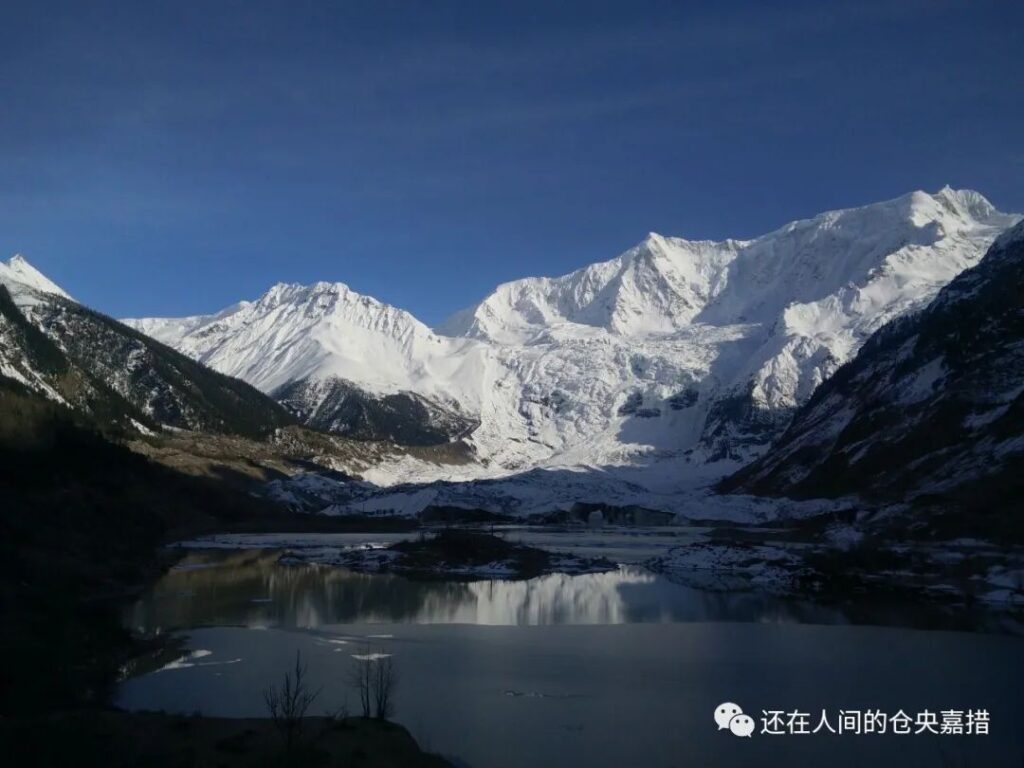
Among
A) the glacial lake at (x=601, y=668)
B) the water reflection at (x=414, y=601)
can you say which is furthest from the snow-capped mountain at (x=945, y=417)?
the glacial lake at (x=601, y=668)

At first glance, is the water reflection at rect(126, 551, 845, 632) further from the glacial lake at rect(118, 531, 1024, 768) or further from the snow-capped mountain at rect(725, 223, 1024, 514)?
the snow-capped mountain at rect(725, 223, 1024, 514)

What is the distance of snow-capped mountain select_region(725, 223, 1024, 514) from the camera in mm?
111188

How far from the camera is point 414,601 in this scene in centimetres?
7200

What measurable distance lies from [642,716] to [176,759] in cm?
1594

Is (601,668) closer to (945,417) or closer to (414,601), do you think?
(414,601)

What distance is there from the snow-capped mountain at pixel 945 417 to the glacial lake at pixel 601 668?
5060 cm

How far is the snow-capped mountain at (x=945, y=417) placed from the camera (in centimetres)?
11119

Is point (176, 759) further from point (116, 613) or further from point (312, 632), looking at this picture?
point (116, 613)

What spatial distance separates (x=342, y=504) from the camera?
191 m

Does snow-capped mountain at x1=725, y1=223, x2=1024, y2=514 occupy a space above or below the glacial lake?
above

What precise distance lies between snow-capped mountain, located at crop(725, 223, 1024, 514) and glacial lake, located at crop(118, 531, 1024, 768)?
166 ft

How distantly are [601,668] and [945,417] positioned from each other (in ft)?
365

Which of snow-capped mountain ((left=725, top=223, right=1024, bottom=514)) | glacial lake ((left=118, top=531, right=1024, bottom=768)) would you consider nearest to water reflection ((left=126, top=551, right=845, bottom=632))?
glacial lake ((left=118, top=531, right=1024, bottom=768))

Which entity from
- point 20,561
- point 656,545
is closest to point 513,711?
point 20,561
